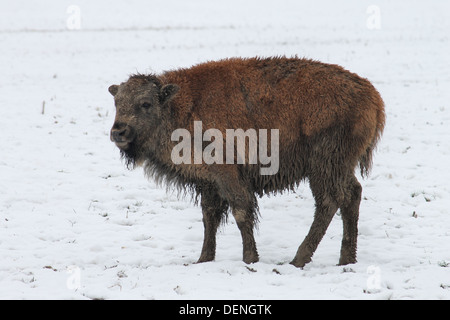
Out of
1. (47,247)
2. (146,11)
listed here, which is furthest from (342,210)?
(146,11)

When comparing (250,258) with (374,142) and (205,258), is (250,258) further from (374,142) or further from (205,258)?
(374,142)

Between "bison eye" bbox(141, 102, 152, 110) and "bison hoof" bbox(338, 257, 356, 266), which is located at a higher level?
"bison eye" bbox(141, 102, 152, 110)

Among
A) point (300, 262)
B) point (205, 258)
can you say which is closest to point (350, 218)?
point (300, 262)

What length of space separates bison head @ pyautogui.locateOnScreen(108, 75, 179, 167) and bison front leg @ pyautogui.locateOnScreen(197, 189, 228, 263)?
3.08ft

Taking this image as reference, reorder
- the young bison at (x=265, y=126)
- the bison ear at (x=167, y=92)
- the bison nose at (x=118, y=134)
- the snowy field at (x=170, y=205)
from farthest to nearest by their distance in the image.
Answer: the bison ear at (x=167, y=92) → the young bison at (x=265, y=126) → the bison nose at (x=118, y=134) → the snowy field at (x=170, y=205)

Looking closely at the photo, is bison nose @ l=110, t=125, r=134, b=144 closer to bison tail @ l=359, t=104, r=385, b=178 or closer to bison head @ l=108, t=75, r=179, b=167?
bison head @ l=108, t=75, r=179, b=167

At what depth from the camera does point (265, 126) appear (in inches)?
273

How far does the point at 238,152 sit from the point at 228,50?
49.2ft

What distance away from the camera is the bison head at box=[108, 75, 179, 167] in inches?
271

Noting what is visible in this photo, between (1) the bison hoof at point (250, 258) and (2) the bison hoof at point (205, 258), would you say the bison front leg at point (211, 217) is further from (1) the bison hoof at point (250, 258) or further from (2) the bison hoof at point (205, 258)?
(1) the bison hoof at point (250, 258)

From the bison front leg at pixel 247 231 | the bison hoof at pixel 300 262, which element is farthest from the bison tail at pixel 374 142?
the bison front leg at pixel 247 231

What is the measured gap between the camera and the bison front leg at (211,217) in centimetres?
713


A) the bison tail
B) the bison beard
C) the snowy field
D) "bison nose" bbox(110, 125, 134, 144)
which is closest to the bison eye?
"bison nose" bbox(110, 125, 134, 144)

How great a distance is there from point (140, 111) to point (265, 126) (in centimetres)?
149
